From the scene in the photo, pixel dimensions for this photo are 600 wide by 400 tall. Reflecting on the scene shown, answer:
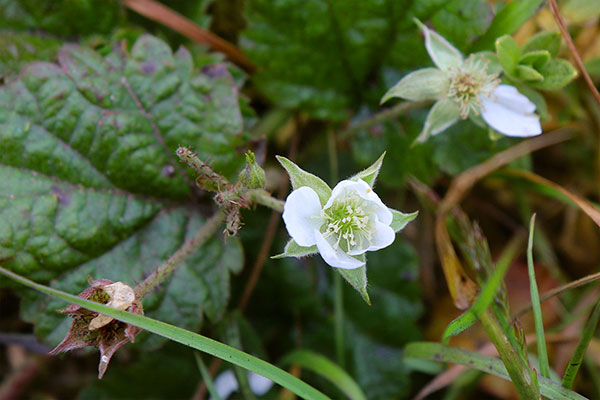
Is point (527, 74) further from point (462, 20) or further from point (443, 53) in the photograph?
point (462, 20)

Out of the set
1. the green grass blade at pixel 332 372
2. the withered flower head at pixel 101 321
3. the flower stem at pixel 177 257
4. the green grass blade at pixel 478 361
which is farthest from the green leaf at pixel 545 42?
the withered flower head at pixel 101 321

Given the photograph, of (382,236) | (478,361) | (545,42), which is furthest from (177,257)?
(545,42)

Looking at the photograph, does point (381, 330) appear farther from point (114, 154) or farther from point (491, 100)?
point (114, 154)

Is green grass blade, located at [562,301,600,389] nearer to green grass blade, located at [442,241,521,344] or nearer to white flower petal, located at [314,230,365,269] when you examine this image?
green grass blade, located at [442,241,521,344]

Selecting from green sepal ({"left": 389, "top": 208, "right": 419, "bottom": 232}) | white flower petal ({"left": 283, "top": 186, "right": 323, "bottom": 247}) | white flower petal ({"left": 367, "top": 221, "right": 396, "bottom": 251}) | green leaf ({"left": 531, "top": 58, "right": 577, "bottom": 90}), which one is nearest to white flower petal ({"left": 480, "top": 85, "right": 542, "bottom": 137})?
green leaf ({"left": 531, "top": 58, "right": 577, "bottom": 90})

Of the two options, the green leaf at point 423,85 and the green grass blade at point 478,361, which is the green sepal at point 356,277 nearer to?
the green grass blade at point 478,361

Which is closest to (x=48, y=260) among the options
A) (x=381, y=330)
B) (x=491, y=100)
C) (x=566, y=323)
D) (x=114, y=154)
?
(x=114, y=154)
